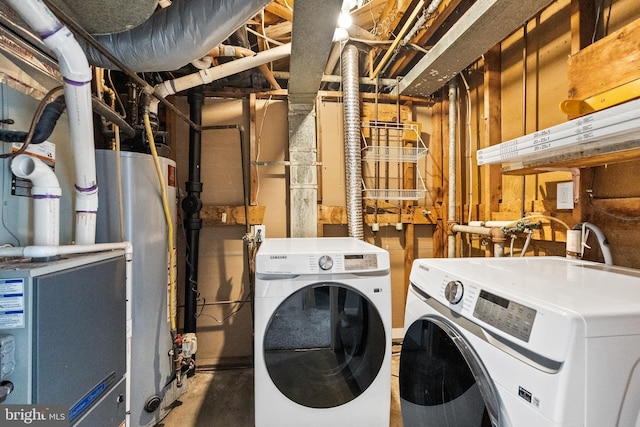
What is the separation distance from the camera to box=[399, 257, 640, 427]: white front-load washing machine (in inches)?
23.0

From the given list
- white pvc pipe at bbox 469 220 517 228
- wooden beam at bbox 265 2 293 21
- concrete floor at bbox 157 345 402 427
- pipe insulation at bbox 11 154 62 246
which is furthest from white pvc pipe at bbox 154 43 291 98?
concrete floor at bbox 157 345 402 427

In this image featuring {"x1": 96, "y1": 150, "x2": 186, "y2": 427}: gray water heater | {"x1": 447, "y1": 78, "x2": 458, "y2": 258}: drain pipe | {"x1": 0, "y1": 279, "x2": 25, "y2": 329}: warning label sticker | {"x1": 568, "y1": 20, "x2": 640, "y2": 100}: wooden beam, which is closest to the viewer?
{"x1": 0, "y1": 279, "x2": 25, "y2": 329}: warning label sticker

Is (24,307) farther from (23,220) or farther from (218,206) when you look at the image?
(218,206)

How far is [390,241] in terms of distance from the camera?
264 centimetres

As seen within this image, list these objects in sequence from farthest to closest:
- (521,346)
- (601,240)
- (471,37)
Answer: (471,37) → (601,240) → (521,346)

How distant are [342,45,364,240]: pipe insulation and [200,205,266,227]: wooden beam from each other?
30.9 inches

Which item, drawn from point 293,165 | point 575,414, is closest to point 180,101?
point 293,165

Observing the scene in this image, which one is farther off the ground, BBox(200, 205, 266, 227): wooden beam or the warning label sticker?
BBox(200, 205, 266, 227): wooden beam

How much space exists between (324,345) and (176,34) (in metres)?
1.72

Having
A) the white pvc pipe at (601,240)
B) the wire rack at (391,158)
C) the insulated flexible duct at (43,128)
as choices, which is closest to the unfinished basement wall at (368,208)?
the wire rack at (391,158)

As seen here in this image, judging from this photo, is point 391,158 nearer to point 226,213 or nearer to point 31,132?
point 226,213

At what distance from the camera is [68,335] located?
92cm

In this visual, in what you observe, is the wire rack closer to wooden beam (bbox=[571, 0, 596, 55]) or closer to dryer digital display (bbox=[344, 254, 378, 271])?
dryer digital display (bbox=[344, 254, 378, 271])

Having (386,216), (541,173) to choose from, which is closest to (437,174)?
(386,216)
